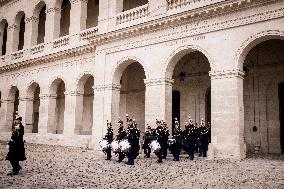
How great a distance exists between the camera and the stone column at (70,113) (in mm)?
19344

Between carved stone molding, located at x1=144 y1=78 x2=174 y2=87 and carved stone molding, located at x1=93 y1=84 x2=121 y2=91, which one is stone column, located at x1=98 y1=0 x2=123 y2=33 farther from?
carved stone molding, located at x1=144 y1=78 x2=174 y2=87

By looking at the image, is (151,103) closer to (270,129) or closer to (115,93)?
(115,93)

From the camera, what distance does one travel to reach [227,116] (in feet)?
40.9

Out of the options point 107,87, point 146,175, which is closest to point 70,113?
point 107,87

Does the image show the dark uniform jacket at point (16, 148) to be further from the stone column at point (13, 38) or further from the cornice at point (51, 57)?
the stone column at point (13, 38)

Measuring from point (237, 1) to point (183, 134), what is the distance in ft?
19.8

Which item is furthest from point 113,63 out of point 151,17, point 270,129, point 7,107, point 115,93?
point 7,107

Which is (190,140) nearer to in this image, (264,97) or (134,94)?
(264,97)

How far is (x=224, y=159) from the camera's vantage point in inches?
472

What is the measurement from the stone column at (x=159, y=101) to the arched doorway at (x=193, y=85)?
3.44 m

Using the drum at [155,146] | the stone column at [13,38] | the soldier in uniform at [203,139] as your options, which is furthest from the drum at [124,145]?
the stone column at [13,38]

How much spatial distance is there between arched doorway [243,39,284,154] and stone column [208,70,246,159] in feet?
12.4

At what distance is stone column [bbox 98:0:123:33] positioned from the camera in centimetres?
1724

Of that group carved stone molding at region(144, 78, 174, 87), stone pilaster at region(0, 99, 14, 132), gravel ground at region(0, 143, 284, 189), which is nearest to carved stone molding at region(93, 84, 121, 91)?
carved stone molding at region(144, 78, 174, 87)
